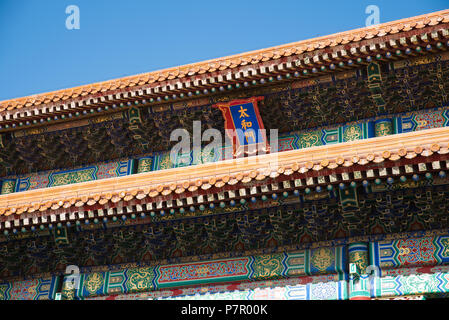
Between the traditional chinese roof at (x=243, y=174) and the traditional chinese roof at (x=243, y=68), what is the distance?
2672 millimetres

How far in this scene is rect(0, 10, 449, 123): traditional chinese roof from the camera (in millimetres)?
14141

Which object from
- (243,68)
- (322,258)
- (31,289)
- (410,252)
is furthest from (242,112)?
(31,289)

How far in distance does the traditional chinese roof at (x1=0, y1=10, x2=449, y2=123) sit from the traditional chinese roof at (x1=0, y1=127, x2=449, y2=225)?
2.67 metres

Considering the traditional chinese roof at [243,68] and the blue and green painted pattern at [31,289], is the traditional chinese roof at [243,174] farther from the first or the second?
the traditional chinese roof at [243,68]

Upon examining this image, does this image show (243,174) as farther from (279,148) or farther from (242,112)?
(242,112)

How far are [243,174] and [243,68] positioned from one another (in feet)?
13.1

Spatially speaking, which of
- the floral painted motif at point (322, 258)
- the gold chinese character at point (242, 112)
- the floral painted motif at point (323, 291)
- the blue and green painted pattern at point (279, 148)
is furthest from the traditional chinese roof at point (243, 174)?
the gold chinese character at point (242, 112)

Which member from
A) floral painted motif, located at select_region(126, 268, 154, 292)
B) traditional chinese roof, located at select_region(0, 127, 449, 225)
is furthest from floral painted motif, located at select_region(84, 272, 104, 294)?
traditional chinese roof, located at select_region(0, 127, 449, 225)

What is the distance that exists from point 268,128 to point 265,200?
13.2 feet

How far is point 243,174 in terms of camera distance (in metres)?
12.3

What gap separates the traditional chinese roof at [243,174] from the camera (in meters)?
11.3

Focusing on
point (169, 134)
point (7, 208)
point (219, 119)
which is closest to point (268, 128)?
point (219, 119)

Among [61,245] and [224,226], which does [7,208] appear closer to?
[61,245]
